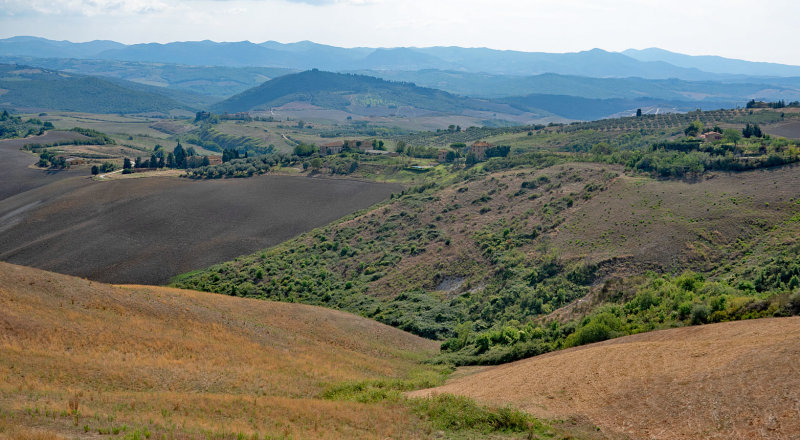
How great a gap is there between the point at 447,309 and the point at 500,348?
605 inches

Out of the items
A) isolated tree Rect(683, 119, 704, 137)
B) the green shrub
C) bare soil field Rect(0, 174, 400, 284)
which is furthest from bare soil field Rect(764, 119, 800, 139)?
the green shrub

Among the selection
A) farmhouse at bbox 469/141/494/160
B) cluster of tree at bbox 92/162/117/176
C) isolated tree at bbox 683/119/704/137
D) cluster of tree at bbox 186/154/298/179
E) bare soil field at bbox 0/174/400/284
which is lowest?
bare soil field at bbox 0/174/400/284

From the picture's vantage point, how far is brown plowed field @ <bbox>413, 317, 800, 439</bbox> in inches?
689

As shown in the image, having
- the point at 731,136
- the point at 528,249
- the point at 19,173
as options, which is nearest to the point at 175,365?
the point at 528,249

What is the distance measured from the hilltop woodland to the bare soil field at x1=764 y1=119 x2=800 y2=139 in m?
17.5

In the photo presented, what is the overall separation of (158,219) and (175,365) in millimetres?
69300

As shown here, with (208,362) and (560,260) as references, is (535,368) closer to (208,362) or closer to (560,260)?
(208,362)

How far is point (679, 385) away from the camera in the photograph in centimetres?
2022

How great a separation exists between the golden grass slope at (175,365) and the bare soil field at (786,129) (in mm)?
103356

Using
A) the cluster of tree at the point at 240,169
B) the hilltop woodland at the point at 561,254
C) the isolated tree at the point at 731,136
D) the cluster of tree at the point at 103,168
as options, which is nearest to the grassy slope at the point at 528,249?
the hilltop woodland at the point at 561,254

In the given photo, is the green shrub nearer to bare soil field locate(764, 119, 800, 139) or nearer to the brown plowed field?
the brown plowed field

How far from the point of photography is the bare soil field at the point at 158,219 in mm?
73125

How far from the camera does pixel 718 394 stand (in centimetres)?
1889

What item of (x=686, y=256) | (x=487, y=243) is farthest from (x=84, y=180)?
(x=686, y=256)
